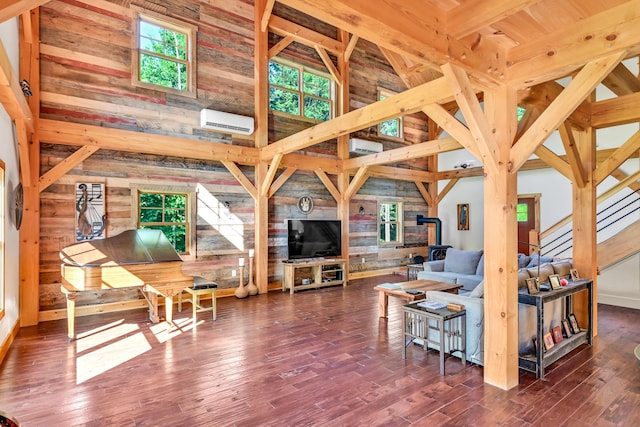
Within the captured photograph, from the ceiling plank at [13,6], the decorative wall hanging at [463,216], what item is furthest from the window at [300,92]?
the ceiling plank at [13,6]

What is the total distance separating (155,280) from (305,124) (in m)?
4.77

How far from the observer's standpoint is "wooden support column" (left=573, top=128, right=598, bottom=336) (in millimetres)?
4117

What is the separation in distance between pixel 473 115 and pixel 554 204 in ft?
20.9

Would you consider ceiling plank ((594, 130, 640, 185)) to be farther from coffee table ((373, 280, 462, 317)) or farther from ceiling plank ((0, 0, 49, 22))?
ceiling plank ((0, 0, 49, 22))

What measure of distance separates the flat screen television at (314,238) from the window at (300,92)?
2.42 m

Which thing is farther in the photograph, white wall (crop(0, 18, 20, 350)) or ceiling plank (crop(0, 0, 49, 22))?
white wall (crop(0, 18, 20, 350))

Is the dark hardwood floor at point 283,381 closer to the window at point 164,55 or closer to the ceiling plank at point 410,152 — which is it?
the ceiling plank at point 410,152

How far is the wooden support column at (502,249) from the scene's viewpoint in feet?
9.51

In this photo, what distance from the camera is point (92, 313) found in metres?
5.20

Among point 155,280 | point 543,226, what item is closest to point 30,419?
point 155,280

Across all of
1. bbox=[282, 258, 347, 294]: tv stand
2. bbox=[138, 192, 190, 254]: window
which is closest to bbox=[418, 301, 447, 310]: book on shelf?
bbox=[282, 258, 347, 294]: tv stand

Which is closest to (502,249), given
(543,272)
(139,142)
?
(543,272)

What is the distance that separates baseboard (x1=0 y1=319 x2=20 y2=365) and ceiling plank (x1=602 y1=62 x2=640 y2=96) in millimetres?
7355

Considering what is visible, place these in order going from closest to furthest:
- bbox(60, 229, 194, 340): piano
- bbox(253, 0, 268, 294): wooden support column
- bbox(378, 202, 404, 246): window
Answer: bbox(60, 229, 194, 340): piano → bbox(253, 0, 268, 294): wooden support column → bbox(378, 202, 404, 246): window
